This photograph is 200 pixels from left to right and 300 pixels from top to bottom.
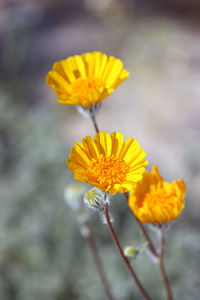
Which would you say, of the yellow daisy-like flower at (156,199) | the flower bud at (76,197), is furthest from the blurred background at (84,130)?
the yellow daisy-like flower at (156,199)

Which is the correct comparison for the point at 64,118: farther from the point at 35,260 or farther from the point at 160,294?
the point at 160,294

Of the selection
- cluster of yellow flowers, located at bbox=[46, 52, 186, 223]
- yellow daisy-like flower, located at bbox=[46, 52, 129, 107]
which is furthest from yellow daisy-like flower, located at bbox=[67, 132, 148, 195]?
yellow daisy-like flower, located at bbox=[46, 52, 129, 107]

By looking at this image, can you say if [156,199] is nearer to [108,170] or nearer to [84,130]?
[108,170]

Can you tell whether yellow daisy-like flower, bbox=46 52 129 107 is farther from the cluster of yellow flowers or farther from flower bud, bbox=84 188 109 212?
flower bud, bbox=84 188 109 212

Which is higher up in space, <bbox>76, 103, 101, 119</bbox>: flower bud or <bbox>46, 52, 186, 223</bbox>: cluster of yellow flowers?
<bbox>76, 103, 101, 119</bbox>: flower bud

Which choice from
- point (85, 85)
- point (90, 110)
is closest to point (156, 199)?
point (90, 110)
